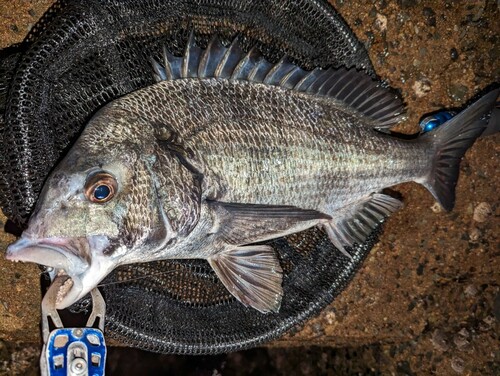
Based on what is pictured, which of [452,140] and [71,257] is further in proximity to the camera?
[452,140]

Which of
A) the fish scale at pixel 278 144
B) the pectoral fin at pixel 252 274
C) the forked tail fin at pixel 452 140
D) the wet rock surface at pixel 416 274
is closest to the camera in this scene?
the fish scale at pixel 278 144

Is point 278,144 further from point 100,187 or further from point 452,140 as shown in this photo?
point 452,140

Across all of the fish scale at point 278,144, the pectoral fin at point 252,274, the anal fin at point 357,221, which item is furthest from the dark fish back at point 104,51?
the pectoral fin at point 252,274

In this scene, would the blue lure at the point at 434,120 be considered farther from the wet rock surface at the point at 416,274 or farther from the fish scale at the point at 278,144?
the fish scale at the point at 278,144

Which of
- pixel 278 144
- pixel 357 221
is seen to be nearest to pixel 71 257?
pixel 278 144

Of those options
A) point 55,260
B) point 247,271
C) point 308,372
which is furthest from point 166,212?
point 308,372

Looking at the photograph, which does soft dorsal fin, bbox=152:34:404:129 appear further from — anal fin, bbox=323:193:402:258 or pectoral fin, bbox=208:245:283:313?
pectoral fin, bbox=208:245:283:313
